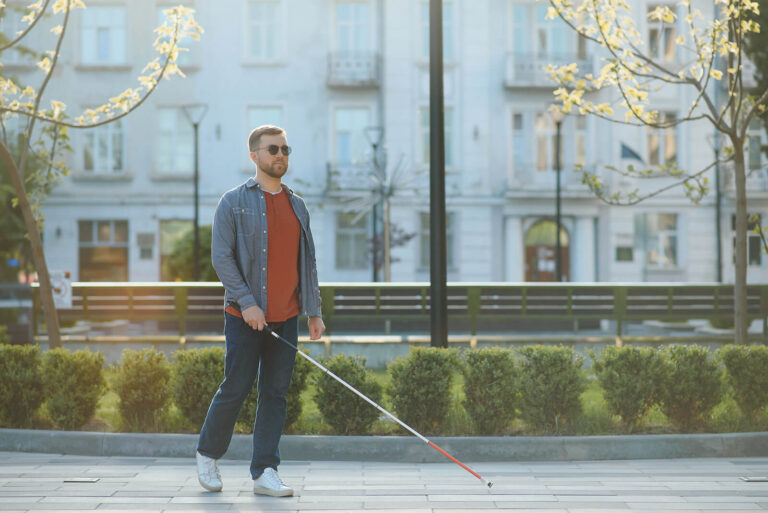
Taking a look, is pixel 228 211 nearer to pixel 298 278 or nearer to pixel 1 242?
pixel 298 278

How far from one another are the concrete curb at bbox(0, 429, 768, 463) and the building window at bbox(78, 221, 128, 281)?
2576 centimetres

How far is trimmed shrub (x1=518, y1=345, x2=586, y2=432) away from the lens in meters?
7.05

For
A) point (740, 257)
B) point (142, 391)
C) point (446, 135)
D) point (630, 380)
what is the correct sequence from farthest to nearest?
point (446, 135) < point (740, 257) < point (142, 391) < point (630, 380)

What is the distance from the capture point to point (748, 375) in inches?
288

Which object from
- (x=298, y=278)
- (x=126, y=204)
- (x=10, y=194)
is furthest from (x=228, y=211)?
(x=126, y=204)

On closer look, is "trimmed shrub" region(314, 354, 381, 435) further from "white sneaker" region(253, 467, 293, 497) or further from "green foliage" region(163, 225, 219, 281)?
"green foliage" region(163, 225, 219, 281)

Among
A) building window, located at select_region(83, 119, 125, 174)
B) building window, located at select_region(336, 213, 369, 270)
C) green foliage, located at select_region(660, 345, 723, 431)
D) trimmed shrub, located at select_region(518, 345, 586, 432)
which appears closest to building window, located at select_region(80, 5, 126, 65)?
building window, located at select_region(83, 119, 125, 174)

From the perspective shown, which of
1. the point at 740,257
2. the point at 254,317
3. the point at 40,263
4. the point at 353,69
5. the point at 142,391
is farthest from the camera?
the point at 353,69

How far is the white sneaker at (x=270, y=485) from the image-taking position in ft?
17.4

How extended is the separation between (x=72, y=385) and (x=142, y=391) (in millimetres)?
546

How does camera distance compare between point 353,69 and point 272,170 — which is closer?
point 272,170

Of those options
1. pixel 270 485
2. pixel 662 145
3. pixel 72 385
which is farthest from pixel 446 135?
pixel 270 485

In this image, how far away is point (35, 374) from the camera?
7.40 metres

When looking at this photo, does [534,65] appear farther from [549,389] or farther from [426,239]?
[549,389]
